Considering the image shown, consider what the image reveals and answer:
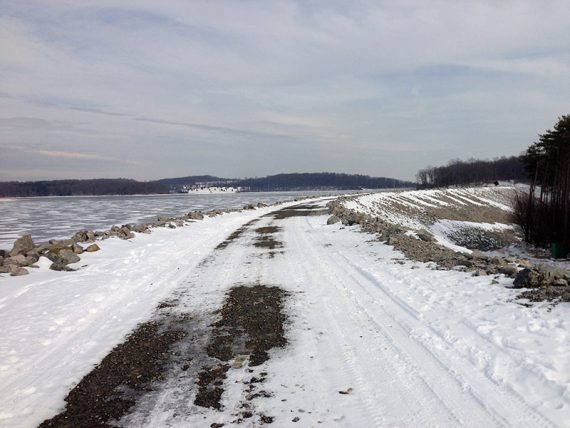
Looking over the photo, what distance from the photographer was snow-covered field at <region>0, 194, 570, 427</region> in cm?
416

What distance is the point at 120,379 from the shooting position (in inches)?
196

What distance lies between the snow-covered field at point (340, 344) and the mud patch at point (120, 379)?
17cm

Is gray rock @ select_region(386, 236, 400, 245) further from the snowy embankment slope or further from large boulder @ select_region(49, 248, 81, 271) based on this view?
the snowy embankment slope

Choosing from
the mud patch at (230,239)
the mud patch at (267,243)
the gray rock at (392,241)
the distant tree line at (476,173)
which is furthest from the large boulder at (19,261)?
the distant tree line at (476,173)

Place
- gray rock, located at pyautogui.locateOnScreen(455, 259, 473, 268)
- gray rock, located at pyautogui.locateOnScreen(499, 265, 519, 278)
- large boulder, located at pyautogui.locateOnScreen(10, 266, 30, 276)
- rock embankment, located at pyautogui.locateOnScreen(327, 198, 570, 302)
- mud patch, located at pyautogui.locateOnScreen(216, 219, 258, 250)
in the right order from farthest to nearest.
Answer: mud patch, located at pyautogui.locateOnScreen(216, 219, 258, 250)
gray rock, located at pyautogui.locateOnScreen(455, 259, 473, 268)
large boulder, located at pyautogui.locateOnScreen(10, 266, 30, 276)
gray rock, located at pyautogui.locateOnScreen(499, 265, 519, 278)
rock embankment, located at pyautogui.locateOnScreen(327, 198, 570, 302)

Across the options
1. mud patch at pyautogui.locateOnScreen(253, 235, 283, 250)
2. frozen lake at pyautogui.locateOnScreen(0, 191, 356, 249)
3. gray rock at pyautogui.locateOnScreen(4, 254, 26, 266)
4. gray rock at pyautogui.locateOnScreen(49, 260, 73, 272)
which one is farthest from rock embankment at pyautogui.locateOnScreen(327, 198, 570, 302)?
frozen lake at pyautogui.locateOnScreen(0, 191, 356, 249)

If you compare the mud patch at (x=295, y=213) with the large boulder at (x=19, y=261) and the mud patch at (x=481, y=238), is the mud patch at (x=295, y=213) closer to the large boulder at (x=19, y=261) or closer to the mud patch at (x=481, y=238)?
the mud patch at (x=481, y=238)

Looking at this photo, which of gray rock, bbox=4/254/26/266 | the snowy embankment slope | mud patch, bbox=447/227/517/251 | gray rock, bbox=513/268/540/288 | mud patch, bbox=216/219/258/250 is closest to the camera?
gray rock, bbox=513/268/540/288

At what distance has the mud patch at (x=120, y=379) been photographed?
4211 mm

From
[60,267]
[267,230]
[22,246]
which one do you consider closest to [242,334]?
[60,267]

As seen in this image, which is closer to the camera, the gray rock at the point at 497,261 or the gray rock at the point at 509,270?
the gray rock at the point at 509,270

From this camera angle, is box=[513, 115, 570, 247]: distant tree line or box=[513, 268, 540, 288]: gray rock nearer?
box=[513, 268, 540, 288]: gray rock

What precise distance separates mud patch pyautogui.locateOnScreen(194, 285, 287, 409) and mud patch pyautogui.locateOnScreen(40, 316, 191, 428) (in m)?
0.61

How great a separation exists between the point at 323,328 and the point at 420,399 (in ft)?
7.61
